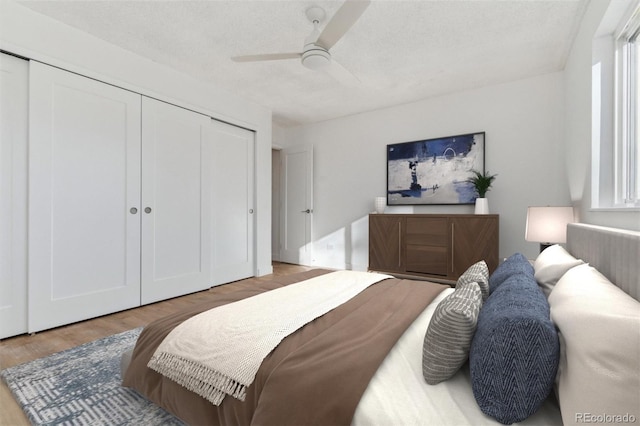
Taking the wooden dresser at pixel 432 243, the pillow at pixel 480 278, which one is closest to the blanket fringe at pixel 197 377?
the pillow at pixel 480 278

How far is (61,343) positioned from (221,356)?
198cm

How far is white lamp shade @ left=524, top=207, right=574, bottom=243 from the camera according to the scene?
8.35 feet

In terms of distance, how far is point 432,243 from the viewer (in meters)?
3.76

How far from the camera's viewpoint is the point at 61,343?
7.26 ft

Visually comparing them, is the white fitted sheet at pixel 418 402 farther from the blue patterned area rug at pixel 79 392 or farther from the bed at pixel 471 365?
the blue patterned area rug at pixel 79 392

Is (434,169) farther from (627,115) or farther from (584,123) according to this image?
(627,115)

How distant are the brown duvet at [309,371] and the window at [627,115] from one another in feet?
4.73

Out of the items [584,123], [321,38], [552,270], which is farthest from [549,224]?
[321,38]

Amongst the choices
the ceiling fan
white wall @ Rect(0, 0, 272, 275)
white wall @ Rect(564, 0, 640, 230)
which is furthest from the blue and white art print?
the ceiling fan

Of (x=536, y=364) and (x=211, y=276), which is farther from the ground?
(x=536, y=364)

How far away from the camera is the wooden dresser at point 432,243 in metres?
3.46

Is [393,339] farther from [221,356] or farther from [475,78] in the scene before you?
[475,78]

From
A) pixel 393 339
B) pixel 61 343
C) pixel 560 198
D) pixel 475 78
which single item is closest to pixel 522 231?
pixel 560 198

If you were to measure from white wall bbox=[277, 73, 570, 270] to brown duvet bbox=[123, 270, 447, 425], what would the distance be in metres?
2.90
